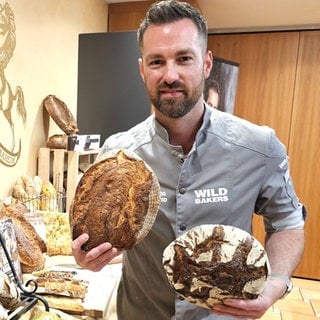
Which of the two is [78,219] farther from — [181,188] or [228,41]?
[228,41]

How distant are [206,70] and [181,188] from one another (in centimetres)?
29

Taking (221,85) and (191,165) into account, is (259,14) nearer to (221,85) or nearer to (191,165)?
(221,85)

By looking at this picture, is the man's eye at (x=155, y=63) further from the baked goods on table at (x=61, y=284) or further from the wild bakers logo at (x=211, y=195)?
the baked goods on table at (x=61, y=284)

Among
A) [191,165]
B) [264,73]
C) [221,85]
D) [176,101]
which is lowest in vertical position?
[191,165]

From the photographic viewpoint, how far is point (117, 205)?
2.01 feet

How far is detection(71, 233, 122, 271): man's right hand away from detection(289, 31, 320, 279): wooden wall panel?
10.2 ft

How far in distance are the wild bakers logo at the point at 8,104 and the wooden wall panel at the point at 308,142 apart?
104 inches

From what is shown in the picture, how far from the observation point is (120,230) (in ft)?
1.98

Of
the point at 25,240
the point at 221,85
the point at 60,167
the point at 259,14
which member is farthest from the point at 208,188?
the point at 259,14

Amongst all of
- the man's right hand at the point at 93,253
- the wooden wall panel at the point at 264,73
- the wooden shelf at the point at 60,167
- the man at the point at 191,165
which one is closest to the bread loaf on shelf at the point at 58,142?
the wooden shelf at the point at 60,167

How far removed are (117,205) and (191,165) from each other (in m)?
0.25

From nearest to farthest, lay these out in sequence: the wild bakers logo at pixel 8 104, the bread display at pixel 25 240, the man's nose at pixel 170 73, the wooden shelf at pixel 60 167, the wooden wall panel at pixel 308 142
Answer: the man's nose at pixel 170 73 → the bread display at pixel 25 240 → the wild bakers logo at pixel 8 104 → the wooden shelf at pixel 60 167 → the wooden wall panel at pixel 308 142

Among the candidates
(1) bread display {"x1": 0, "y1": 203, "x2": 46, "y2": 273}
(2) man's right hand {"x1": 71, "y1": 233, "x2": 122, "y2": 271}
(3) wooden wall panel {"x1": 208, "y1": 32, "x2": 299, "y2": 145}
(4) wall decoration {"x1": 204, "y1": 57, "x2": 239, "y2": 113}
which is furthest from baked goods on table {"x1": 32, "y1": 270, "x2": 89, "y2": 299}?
(3) wooden wall panel {"x1": 208, "y1": 32, "x2": 299, "y2": 145}

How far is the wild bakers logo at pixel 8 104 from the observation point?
157cm
